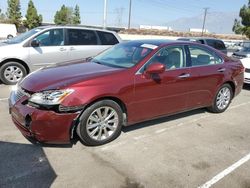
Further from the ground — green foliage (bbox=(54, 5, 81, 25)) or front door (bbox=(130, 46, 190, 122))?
green foliage (bbox=(54, 5, 81, 25))

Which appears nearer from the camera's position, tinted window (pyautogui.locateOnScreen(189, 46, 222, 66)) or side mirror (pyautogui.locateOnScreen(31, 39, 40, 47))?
tinted window (pyautogui.locateOnScreen(189, 46, 222, 66))

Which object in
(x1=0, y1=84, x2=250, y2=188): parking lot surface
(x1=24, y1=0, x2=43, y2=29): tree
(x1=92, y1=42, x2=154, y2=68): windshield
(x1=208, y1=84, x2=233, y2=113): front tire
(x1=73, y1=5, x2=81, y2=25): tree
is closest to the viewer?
(x1=0, y1=84, x2=250, y2=188): parking lot surface

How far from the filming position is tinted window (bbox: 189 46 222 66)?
5234 millimetres

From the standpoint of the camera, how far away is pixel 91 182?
3.19 m

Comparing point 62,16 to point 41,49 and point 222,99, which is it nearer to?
point 41,49

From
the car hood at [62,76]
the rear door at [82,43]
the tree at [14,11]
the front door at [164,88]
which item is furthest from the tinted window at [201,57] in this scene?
the tree at [14,11]

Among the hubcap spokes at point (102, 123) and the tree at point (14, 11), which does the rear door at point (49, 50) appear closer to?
the hubcap spokes at point (102, 123)

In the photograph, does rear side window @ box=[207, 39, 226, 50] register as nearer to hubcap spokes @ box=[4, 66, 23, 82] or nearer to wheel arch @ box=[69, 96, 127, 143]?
hubcap spokes @ box=[4, 66, 23, 82]

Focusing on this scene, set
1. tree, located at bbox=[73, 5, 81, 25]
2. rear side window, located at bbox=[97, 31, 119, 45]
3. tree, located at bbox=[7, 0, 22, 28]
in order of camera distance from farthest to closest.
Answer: tree, located at bbox=[73, 5, 81, 25], tree, located at bbox=[7, 0, 22, 28], rear side window, located at bbox=[97, 31, 119, 45]

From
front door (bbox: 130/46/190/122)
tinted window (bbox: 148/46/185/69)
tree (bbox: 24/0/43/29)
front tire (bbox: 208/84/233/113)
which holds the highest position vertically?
tree (bbox: 24/0/43/29)

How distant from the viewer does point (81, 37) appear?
27.4 feet

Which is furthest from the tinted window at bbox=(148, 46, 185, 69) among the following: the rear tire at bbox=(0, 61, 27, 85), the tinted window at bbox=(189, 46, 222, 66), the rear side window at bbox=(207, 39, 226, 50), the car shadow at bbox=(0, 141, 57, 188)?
the rear side window at bbox=(207, 39, 226, 50)

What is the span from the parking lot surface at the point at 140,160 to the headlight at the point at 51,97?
28.3 inches

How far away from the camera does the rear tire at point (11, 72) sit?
7312 millimetres
